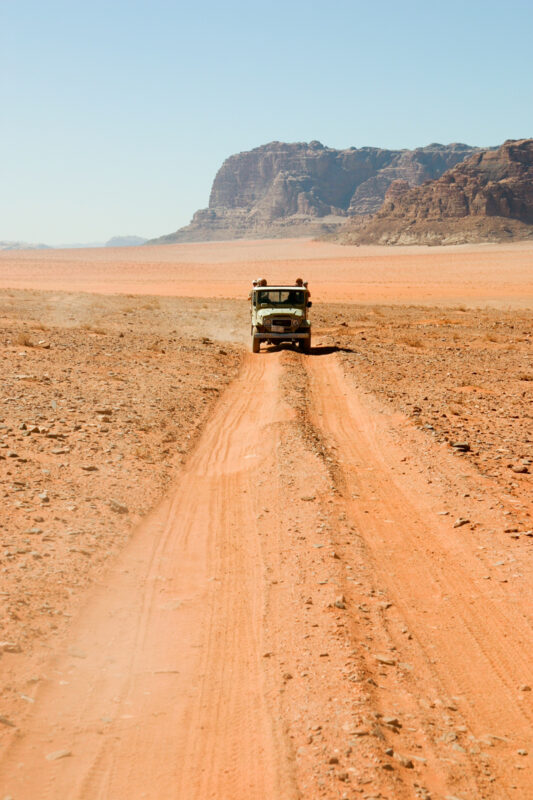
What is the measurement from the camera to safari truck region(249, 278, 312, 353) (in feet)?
80.2

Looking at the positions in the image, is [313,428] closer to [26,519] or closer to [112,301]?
[26,519]

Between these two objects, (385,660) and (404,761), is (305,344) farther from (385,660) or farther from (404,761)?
(404,761)

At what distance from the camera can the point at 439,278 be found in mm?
80250

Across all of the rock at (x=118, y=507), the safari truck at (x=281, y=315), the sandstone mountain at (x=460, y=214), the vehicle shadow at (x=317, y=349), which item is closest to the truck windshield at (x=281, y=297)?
the safari truck at (x=281, y=315)

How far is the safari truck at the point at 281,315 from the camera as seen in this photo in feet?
80.2

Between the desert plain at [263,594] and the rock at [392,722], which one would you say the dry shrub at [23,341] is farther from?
the rock at [392,722]

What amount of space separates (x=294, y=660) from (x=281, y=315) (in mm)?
19136

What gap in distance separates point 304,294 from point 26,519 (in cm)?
1762

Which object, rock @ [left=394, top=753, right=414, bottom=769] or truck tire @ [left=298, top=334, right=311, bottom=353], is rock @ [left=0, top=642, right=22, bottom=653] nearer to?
rock @ [left=394, top=753, right=414, bottom=769]

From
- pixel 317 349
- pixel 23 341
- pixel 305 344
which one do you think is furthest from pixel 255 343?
pixel 23 341

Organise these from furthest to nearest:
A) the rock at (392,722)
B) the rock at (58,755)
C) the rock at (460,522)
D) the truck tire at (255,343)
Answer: the truck tire at (255,343) < the rock at (460,522) < the rock at (392,722) < the rock at (58,755)

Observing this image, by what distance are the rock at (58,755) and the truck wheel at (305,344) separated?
67.4ft

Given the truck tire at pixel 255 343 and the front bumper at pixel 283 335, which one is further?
the truck tire at pixel 255 343

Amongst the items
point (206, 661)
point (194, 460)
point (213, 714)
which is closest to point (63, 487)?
point (194, 460)
